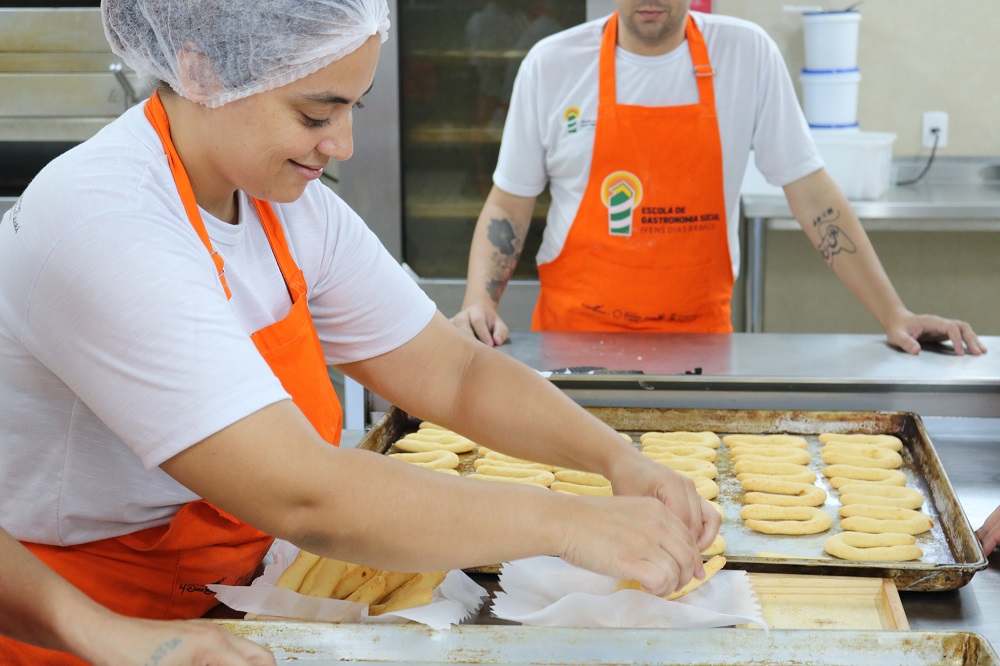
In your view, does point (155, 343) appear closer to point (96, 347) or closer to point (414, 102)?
point (96, 347)

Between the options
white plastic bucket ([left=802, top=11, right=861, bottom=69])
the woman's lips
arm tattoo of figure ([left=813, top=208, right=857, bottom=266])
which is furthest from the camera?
white plastic bucket ([left=802, top=11, right=861, bottom=69])

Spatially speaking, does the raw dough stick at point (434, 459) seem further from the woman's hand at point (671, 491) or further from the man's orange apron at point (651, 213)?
the man's orange apron at point (651, 213)

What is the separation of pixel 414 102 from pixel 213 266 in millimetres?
2905

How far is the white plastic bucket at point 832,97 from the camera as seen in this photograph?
4.30 metres

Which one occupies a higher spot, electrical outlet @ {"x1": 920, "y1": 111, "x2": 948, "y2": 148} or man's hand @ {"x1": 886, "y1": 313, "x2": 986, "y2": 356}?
electrical outlet @ {"x1": 920, "y1": 111, "x2": 948, "y2": 148}

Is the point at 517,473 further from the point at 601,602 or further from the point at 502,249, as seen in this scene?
the point at 502,249

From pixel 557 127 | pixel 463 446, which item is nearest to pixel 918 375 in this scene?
pixel 463 446

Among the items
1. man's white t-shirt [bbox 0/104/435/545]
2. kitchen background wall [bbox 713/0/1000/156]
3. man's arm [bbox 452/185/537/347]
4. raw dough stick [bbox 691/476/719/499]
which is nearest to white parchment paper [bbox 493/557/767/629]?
raw dough stick [bbox 691/476/719/499]

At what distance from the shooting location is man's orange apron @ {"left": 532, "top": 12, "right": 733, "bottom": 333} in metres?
2.87

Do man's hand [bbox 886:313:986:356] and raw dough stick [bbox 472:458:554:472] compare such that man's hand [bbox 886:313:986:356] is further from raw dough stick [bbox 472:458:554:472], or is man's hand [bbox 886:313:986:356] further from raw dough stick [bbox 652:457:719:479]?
raw dough stick [bbox 472:458:554:472]

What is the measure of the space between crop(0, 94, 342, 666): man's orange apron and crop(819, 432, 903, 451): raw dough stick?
3.55ft

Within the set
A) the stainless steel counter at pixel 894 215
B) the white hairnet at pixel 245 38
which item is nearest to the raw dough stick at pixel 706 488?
the white hairnet at pixel 245 38

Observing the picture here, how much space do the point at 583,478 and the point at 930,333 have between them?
1014 millimetres

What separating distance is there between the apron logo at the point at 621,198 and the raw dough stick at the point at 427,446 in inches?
40.5
